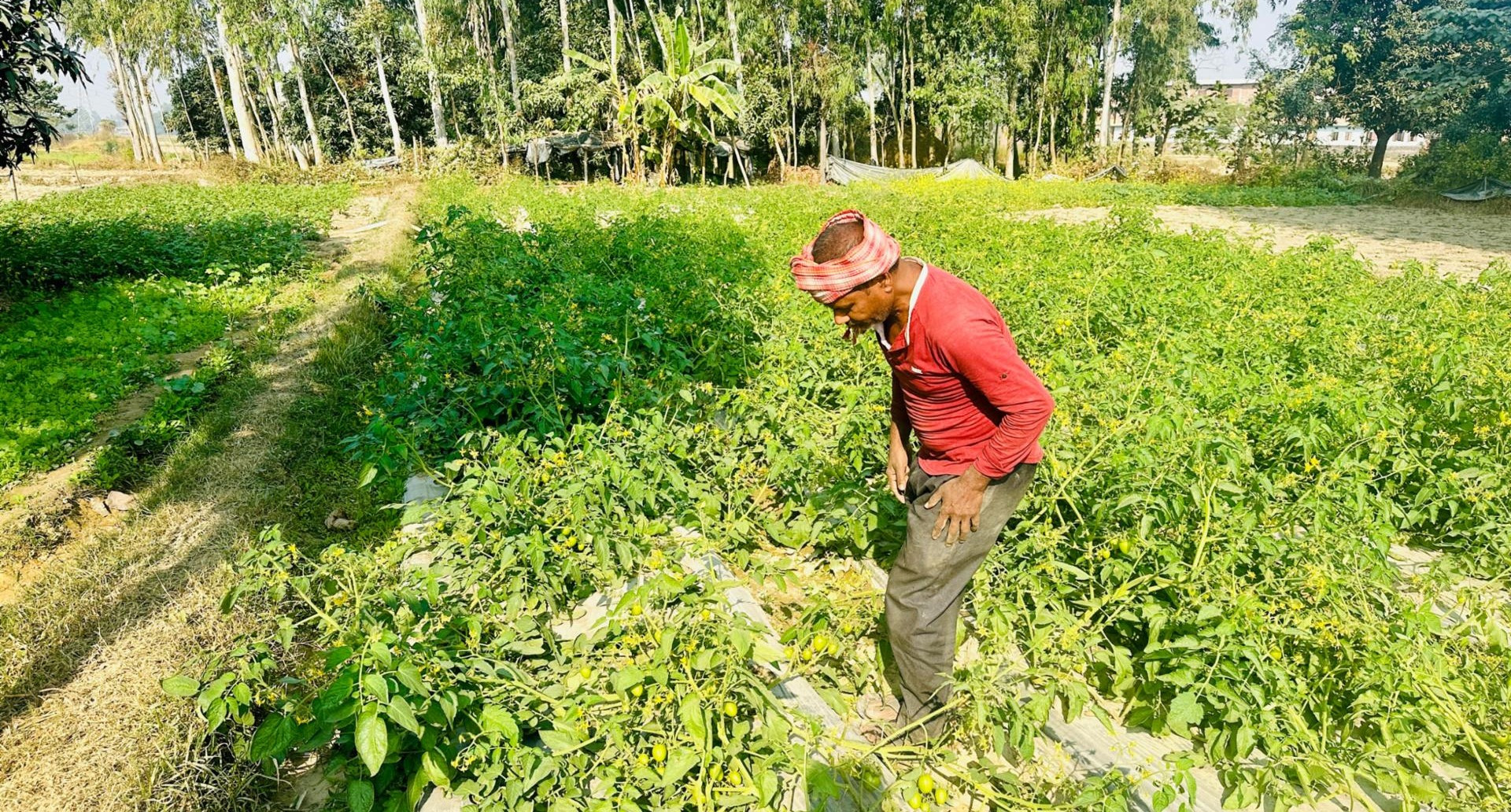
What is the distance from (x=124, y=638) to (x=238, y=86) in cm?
3218

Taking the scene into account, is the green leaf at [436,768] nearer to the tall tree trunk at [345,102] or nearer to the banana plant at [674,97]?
the banana plant at [674,97]

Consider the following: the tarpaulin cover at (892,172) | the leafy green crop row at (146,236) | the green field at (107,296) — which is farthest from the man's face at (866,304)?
the tarpaulin cover at (892,172)

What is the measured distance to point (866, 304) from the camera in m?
2.26

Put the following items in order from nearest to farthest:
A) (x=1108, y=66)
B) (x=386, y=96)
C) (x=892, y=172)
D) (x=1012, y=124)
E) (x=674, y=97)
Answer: (x=674, y=97) → (x=386, y=96) → (x=1108, y=66) → (x=892, y=172) → (x=1012, y=124)

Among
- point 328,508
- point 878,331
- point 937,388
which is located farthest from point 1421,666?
point 328,508

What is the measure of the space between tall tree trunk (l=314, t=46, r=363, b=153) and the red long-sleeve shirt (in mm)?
31495

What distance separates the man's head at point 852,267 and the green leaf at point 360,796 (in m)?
1.78

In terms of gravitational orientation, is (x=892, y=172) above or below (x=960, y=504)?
above

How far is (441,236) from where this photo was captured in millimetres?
7504

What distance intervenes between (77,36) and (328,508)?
140 ft

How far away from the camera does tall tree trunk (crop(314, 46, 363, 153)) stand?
2995 centimetres

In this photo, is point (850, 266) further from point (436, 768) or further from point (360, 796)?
point (360, 796)

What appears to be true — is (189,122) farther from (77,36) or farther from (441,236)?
(441,236)

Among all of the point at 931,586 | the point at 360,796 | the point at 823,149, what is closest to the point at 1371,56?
the point at 823,149
